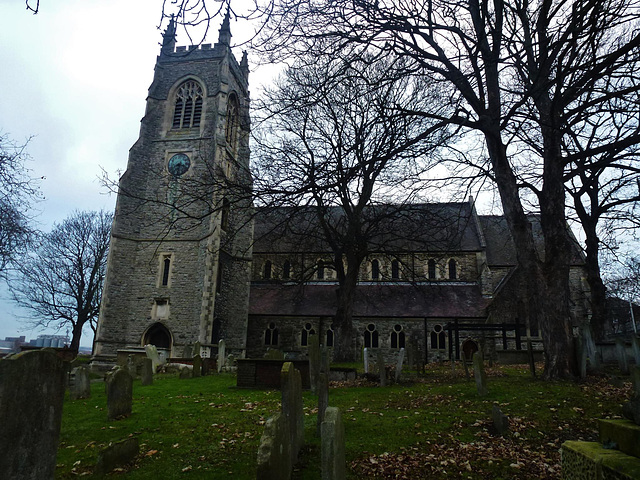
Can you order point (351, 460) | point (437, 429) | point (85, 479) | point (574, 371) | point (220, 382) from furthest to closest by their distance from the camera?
1. point (220, 382)
2. point (574, 371)
3. point (437, 429)
4. point (351, 460)
5. point (85, 479)

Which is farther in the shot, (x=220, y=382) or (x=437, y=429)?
(x=220, y=382)

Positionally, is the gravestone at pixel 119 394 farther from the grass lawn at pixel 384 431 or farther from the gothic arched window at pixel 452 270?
the gothic arched window at pixel 452 270

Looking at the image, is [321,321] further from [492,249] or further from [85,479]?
[85,479]

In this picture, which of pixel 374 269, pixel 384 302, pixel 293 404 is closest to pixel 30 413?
pixel 293 404

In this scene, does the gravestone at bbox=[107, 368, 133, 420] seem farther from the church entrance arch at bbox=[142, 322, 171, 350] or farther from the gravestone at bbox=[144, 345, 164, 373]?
the church entrance arch at bbox=[142, 322, 171, 350]

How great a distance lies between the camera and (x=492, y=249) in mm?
27141

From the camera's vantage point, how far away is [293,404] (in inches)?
185

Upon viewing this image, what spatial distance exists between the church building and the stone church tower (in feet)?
0.21

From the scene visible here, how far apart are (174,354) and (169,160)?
450 inches

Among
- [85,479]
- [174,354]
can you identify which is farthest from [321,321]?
[85,479]

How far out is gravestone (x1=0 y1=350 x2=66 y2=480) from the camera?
3.04m

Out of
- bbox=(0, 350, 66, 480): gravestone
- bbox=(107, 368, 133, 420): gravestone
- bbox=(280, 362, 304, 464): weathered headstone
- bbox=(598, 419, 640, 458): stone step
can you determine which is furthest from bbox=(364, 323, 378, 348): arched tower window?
bbox=(598, 419, 640, 458): stone step

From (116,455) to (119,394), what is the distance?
2.67 meters

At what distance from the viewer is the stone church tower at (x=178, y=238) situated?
21.8 m
